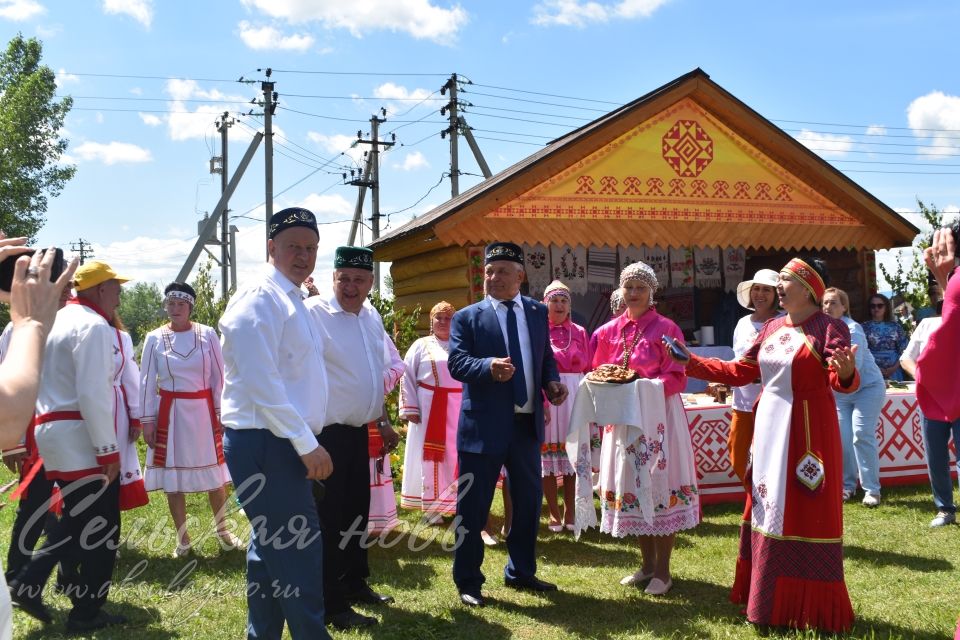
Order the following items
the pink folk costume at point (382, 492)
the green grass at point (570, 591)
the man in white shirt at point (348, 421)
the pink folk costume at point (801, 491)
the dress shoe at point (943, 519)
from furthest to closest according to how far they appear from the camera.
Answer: the dress shoe at point (943, 519) < the pink folk costume at point (382, 492) < the man in white shirt at point (348, 421) < the green grass at point (570, 591) < the pink folk costume at point (801, 491)

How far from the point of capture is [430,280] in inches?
436

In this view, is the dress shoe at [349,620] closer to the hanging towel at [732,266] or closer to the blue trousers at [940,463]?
the blue trousers at [940,463]

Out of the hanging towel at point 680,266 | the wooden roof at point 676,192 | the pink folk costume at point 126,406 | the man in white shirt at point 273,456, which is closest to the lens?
the man in white shirt at point 273,456

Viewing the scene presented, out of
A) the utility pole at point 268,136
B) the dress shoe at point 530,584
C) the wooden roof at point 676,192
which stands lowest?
the dress shoe at point 530,584

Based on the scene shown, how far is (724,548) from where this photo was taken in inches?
240

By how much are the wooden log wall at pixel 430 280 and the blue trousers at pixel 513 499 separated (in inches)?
184

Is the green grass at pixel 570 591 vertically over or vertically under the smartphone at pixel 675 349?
under

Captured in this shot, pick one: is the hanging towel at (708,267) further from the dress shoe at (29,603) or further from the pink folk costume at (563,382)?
the dress shoe at (29,603)

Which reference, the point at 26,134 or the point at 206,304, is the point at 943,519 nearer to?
the point at 206,304

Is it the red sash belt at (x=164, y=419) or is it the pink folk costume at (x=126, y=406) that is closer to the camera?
the pink folk costume at (x=126, y=406)

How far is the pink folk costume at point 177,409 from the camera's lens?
6324mm

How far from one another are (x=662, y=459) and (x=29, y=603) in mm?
3857

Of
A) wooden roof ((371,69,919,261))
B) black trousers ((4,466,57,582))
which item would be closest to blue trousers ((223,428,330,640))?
black trousers ((4,466,57,582))

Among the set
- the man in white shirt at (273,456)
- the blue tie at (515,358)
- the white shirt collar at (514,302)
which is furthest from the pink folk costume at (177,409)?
the man in white shirt at (273,456)
